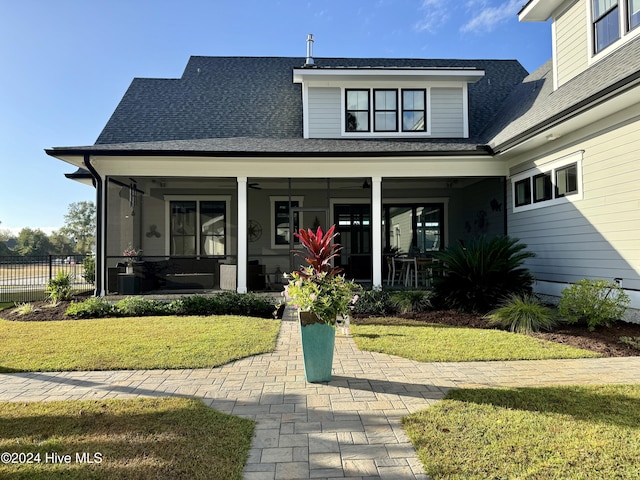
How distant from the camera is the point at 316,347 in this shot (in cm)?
414

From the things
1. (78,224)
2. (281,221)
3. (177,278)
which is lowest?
(177,278)

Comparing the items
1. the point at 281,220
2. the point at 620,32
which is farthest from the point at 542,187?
the point at 281,220

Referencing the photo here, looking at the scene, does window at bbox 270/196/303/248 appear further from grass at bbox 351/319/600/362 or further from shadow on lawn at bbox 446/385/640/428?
shadow on lawn at bbox 446/385/640/428

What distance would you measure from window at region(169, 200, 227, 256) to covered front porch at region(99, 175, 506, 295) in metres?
0.03

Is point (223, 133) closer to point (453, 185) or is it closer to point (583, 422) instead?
point (453, 185)

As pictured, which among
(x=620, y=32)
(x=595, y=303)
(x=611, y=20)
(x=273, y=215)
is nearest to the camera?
(x=595, y=303)

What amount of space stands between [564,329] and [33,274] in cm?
1558

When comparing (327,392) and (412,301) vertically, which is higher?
(412,301)

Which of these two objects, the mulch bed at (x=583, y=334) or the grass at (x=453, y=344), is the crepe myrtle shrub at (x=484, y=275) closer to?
the mulch bed at (x=583, y=334)

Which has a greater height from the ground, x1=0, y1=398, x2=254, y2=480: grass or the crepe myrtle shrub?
the crepe myrtle shrub

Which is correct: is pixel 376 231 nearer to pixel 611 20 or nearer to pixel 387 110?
pixel 387 110

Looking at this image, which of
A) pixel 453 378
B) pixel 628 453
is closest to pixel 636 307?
pixel 453 378

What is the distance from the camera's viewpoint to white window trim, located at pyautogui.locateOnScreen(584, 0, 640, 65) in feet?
23.4

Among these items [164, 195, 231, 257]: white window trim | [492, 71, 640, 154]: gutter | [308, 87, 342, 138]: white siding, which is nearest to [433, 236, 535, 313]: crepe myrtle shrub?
[492, 71, 640, 154]: gutter
